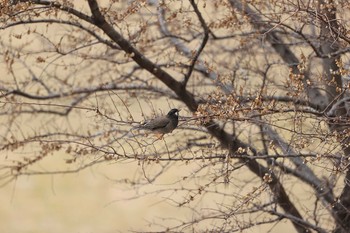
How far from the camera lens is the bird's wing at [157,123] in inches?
279

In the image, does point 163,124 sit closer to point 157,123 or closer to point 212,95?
point 157,123

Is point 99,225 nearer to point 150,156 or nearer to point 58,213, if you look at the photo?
point 58,213

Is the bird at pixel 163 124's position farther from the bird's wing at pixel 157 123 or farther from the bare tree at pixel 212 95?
the bare tree at pixel 212 95

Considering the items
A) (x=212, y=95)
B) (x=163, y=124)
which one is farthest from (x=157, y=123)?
(x=212, y=95)

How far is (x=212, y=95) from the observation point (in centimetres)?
812

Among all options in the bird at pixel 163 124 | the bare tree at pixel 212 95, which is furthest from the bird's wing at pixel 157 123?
the bare tree at pixel 212 95

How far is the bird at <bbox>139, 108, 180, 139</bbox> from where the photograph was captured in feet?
23.2

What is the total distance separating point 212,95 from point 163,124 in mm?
1183

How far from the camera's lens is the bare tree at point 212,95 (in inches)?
291

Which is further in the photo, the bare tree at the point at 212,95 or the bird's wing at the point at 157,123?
the bare tree at the point at 212,95

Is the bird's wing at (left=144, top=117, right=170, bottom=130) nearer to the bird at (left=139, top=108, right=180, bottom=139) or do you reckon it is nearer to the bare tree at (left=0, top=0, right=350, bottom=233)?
Answer: the bird at (left=139, top=108, right=180, bottom=139)

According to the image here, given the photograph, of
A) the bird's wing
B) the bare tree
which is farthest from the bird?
the bare tree

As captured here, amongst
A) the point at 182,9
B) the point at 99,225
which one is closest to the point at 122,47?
the point at 182,9

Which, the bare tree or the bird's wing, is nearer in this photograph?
the bird's wing
